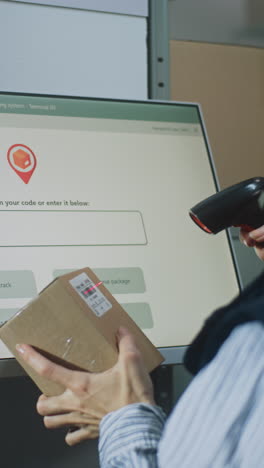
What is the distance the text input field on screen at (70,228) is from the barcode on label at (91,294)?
27 centimetres

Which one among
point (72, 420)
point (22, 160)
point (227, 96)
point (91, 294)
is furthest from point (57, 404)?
point (227, 96)

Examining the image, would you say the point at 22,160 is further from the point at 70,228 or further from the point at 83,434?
the point at 83,434

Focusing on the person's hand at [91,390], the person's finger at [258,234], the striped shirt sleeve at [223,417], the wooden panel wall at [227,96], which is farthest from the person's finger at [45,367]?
the wooden panel wall at [227,96]

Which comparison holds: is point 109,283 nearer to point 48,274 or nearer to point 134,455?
point 48,274

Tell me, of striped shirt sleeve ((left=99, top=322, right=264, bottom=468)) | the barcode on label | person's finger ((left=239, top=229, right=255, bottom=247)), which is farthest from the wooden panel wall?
striped shirt sleeve ((left=99, top=322, right=264, bottom=468))

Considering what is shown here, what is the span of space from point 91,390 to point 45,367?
64 mm

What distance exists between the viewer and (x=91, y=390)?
0.72 meters

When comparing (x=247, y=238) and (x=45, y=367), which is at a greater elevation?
(x=247, y=238)

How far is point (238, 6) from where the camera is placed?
1864mm

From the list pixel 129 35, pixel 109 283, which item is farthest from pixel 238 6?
pixel 109 283

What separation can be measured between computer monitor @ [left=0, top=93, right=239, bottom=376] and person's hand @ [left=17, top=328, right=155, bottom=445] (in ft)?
0.83

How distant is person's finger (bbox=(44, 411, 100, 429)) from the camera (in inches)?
29.4

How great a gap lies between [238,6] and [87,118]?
0.94 m

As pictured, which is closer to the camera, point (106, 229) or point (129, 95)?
point (106, 229)
